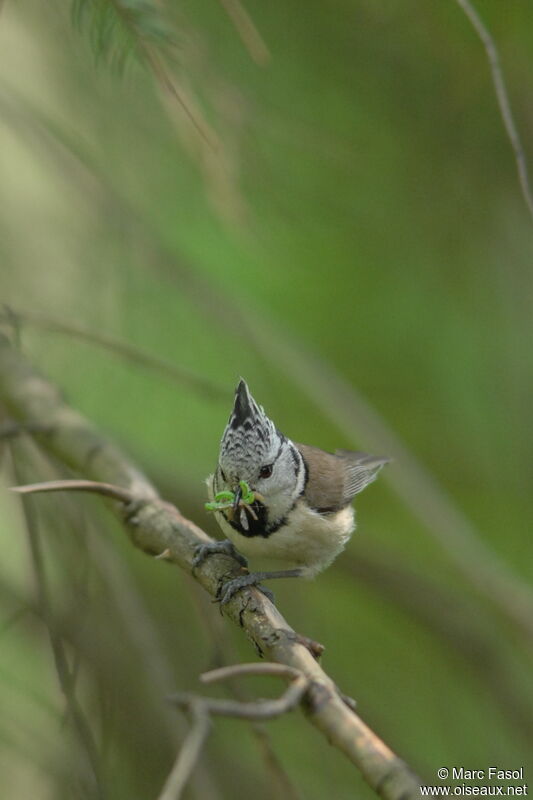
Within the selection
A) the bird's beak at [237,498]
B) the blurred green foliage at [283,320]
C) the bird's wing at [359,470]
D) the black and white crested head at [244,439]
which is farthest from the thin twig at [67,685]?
the bird's wing at [359,470]

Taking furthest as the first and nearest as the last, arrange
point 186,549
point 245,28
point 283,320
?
point 283,320
point 186,549
point 245,28

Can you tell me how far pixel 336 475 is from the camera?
3.33 meters

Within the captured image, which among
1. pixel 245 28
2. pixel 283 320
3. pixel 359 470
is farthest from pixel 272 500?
pixel 283 320

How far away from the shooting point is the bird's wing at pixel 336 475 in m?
3.10

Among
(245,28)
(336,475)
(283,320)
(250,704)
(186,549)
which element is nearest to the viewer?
(250,704)

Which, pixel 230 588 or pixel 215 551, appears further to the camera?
pixel 215 551

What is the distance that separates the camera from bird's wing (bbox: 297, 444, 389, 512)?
10.2 feet

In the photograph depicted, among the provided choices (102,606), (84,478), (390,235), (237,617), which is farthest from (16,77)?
(237,617)

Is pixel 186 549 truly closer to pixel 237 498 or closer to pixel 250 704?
pixel 237 498

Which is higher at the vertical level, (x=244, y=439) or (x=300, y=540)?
(x=244, y=439)

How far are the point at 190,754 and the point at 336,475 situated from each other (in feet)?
7.47

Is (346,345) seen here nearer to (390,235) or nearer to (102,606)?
(390,235)

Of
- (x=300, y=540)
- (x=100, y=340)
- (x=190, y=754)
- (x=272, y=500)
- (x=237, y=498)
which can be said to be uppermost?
(x=100, y=340)

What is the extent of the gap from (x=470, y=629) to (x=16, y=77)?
2797 millimetres
